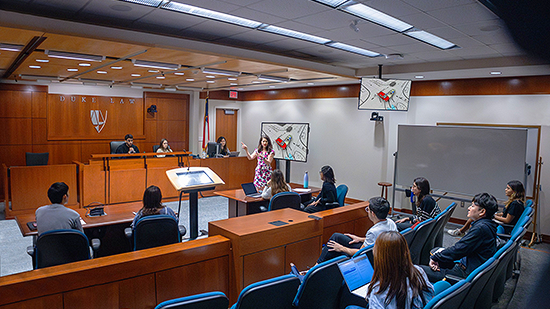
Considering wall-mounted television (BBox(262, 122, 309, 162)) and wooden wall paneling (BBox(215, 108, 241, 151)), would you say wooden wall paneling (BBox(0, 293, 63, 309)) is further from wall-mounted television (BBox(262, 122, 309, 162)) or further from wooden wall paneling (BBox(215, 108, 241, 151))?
wooden wall paneling (BBox(215, 108, 241, 151))

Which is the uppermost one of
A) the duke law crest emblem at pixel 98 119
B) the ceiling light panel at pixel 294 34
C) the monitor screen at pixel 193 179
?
the ceiling light panel at pixel 294 34

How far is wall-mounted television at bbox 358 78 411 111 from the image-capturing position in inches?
258

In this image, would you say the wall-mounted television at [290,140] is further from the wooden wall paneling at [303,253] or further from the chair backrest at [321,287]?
the chair backrest at [321,287]

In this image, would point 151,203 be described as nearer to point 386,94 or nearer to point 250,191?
point 250,191

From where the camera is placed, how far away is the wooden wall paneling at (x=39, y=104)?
9281 mm

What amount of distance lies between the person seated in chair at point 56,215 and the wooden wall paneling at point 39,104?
6898 mm

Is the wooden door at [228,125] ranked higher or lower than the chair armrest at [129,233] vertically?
higher

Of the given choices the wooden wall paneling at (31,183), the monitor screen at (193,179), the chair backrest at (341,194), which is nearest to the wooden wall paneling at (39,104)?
the wooden wall paneling at (31,183)

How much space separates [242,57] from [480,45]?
132 inches

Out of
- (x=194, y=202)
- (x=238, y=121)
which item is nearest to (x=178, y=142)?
(x=238, y=121)

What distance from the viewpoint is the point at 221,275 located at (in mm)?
3363

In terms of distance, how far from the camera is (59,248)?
3.34 metres

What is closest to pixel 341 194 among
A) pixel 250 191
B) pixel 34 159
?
pixel 250 191

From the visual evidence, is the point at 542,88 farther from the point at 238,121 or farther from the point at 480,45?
the point at 238,121
